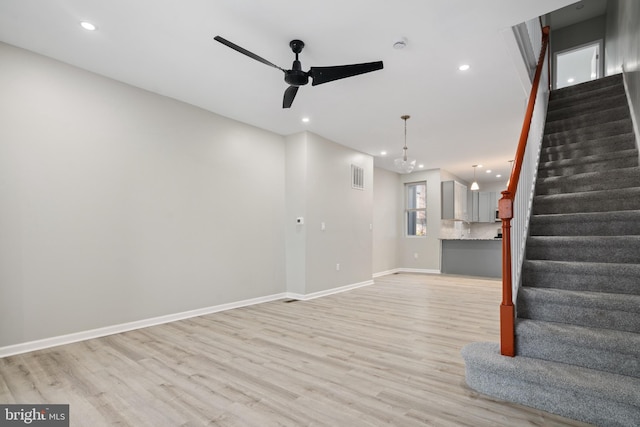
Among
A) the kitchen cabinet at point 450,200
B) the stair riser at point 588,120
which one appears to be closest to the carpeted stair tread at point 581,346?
the stair riser at point 588,120

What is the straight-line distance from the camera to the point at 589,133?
4.08 metres

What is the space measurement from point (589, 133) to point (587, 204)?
1.52 metres

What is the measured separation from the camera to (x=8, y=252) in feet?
9.66

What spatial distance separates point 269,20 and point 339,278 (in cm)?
460

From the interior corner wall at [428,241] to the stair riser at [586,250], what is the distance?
234 inches

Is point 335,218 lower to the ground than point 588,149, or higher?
lower

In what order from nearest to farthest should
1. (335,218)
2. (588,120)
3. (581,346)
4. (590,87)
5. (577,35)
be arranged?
(581,346) < (588,120) < (590,87) < (335,218) < (577,35)

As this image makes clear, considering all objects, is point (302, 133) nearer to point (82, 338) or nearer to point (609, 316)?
point (82, 338)

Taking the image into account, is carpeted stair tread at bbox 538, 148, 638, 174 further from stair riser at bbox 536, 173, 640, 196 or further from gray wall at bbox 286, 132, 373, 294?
gray wall at bbox 286, 132, 373, 294

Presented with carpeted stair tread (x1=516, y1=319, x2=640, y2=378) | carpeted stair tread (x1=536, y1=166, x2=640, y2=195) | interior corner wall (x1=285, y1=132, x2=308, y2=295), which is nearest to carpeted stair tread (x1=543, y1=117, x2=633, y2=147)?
carpeted stair tread (x1=536, y1=166, x2=640, y2=195)

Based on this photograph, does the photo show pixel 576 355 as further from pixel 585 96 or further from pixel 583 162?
pixel 585 96

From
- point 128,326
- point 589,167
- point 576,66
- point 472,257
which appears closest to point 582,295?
point 589,167

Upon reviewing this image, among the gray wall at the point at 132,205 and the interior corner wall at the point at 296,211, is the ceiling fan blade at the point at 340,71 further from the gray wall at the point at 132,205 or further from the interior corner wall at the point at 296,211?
the interior corner wall at the point at 296,211

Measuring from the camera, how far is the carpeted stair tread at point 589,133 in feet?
12.6
